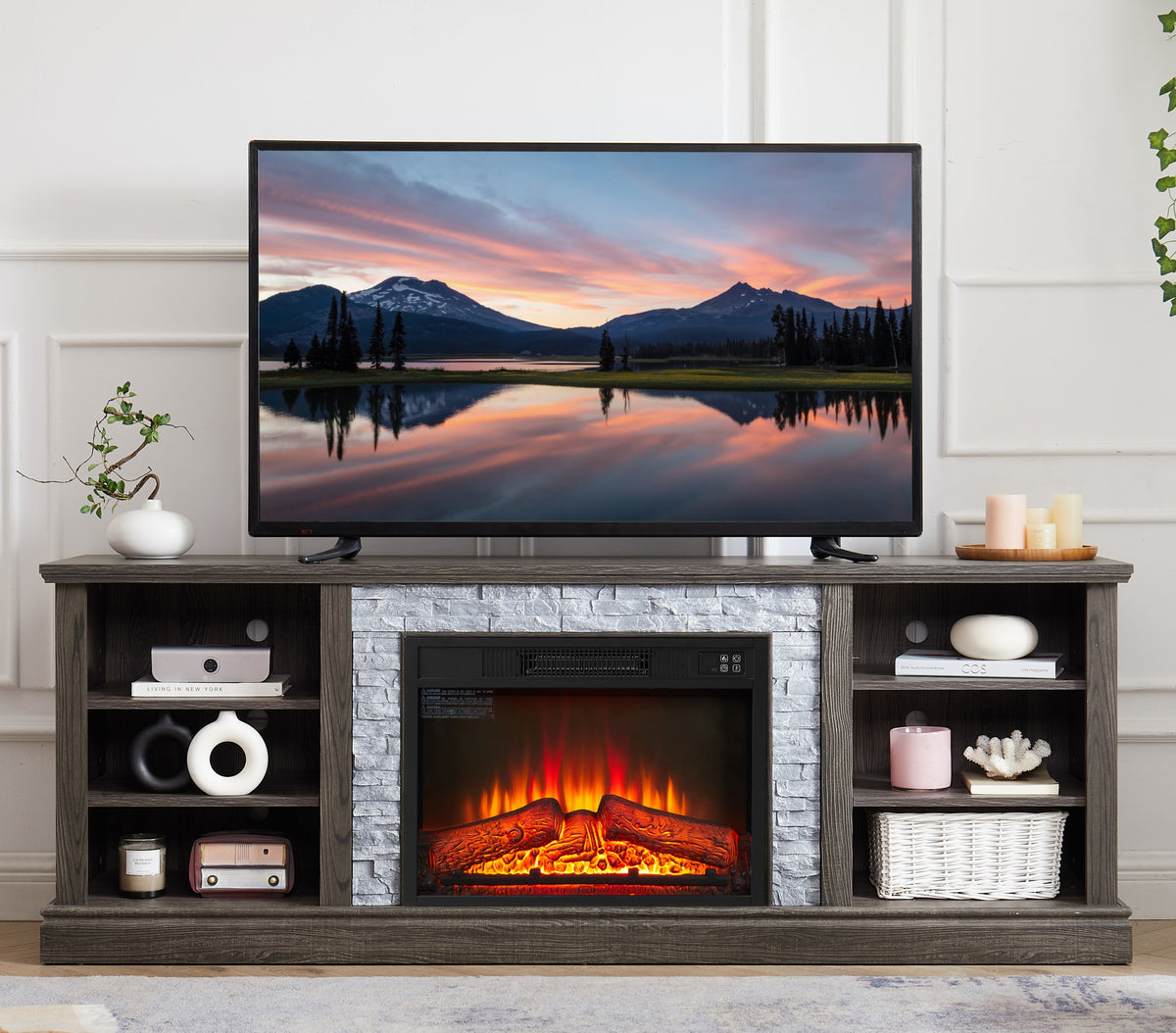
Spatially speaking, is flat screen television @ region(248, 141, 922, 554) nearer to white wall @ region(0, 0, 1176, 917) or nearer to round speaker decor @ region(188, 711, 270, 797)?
white wall @ region(0, 0, 1176, 917)

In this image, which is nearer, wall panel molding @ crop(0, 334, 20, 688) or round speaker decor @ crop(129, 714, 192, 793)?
round speaker decor @ crop(129, 714, 192, 793)

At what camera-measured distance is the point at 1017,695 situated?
2.60m

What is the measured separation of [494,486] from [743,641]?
0.67 metres

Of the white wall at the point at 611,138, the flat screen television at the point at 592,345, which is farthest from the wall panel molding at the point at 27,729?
the flat screen television at the point at 592,345

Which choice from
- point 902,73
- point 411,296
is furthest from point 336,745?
point 902,73

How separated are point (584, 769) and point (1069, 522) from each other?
126 cm

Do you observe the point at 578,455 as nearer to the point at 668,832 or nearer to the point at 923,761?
the point at 668,832

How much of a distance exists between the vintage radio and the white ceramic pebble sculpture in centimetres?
160

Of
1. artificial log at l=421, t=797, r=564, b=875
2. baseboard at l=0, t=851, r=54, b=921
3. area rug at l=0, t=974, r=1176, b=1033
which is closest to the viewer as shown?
area rug at l=0, t=974, r=1176, b=1033

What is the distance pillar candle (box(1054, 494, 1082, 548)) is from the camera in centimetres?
246

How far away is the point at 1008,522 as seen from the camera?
2434 mm

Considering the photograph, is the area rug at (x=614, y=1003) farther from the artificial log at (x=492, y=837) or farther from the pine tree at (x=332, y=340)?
the pine tree at (x=332, y=340)

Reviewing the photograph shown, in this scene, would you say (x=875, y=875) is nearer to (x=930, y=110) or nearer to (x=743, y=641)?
(x=743, y=641)

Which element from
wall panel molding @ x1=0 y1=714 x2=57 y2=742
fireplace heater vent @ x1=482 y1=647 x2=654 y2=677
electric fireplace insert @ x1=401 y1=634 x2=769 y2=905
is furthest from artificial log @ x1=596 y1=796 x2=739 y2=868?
wall panel molding @ x1=0 y1=714 x2=57 y2=742
